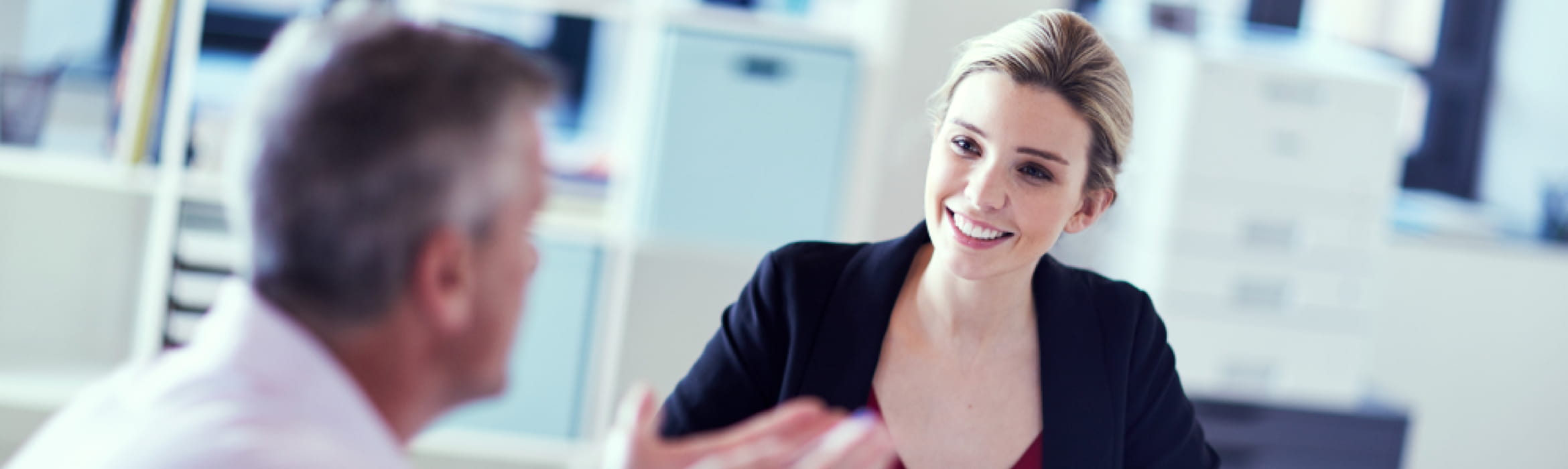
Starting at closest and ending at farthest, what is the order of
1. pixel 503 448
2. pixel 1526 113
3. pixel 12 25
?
pixel 503 448 → pixel 12 25 → pixel 1526 113

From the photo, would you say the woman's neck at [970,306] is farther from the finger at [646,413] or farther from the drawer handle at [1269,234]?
the drawer handle at [1269,234]

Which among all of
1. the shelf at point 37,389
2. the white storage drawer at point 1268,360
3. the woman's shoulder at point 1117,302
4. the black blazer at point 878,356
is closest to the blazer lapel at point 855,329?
the black blazer at point 878,356

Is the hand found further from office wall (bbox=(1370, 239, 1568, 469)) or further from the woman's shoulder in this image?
office wall (bbox=(1370, 239, 1568, 469))

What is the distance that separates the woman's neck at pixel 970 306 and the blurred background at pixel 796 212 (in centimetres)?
100

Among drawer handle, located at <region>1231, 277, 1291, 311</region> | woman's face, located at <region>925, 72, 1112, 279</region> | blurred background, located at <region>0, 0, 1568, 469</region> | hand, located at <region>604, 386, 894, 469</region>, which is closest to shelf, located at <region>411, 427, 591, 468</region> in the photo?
blurred background, located at <region>0, 0, 1568, 469</region>

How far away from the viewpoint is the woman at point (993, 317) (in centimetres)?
138

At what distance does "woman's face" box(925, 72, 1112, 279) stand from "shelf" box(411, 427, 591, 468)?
4.45 feet

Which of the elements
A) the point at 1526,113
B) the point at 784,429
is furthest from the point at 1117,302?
the point at 1526,113

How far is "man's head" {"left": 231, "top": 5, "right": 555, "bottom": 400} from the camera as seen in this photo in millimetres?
670

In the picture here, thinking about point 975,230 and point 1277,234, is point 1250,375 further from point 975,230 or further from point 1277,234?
point 975,230

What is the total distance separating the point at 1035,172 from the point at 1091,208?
4.8 inches

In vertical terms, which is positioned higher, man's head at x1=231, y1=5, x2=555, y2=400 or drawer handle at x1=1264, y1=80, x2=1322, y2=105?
drawer handle at x1=1264, y1=80, x2=1322, y2=105

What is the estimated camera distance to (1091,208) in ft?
4.87

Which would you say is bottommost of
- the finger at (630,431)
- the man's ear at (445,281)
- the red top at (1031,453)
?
the red top at (1031,453)
